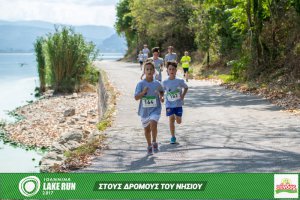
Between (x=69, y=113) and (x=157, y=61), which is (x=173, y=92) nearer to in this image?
(x=157, y=61)

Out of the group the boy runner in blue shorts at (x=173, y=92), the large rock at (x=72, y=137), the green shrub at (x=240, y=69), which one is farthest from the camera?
the green shrub at (x=240, y=69)

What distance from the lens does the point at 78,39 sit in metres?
38.1

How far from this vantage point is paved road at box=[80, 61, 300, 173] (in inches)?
353

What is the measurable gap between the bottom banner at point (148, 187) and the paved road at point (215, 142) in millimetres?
1280

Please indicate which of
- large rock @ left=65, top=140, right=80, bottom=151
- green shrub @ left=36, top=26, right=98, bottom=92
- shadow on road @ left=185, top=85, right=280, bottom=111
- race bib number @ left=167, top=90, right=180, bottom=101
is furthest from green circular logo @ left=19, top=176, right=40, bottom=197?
green shrub @ left=36, top=26, right=98, bottom=92

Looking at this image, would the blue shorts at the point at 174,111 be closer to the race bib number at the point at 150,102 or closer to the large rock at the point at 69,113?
the race bib number at the point at 150,102

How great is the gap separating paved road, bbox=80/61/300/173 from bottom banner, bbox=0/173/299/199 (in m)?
1.28

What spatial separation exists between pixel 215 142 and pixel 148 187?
453 cm

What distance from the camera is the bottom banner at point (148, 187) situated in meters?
6.70

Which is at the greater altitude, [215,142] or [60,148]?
[215,142]

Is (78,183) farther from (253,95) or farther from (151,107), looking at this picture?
(253,95)

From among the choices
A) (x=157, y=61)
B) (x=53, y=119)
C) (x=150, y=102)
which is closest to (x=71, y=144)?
(x=157, y=61)

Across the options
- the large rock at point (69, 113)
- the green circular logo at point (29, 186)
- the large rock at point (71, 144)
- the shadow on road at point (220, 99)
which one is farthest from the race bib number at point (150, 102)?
the large rock at point (69, 113)

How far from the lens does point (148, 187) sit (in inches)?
272
